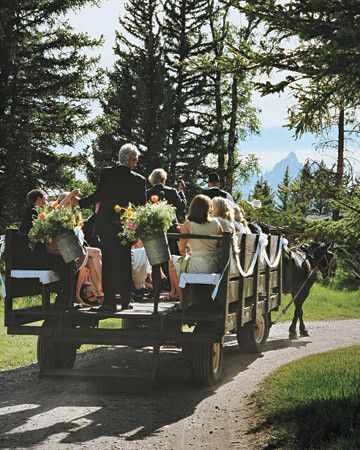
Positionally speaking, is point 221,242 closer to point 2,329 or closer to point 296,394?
point 296,394

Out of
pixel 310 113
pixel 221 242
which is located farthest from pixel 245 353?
pixel 310 113

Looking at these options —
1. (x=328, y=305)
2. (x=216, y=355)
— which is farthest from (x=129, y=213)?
(x=328, y=305)

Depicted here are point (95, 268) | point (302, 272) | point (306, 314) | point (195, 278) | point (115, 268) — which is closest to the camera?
point (195, 278)

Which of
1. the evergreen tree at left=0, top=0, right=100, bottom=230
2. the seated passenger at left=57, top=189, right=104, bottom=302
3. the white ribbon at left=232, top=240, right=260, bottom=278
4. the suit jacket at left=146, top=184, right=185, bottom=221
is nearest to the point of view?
the white ribbon at left=232, top=240, right=260, bottom=278

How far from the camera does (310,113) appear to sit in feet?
30.5

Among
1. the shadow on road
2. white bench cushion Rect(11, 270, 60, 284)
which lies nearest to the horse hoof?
the shadow on road

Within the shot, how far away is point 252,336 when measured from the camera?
12.7m

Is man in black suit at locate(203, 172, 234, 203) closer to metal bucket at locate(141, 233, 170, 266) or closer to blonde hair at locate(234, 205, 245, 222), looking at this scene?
blonde hair at locate(234, 205, 245, 222)

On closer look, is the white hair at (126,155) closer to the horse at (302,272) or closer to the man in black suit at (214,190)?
the man in black suit at (214,190)

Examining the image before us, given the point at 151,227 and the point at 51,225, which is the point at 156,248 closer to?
the point at 151,227

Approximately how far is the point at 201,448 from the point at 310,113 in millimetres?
4123

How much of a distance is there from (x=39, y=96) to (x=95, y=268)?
59.6ft

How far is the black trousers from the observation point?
9.84 meters

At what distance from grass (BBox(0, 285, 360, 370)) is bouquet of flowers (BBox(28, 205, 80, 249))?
2.92 m
